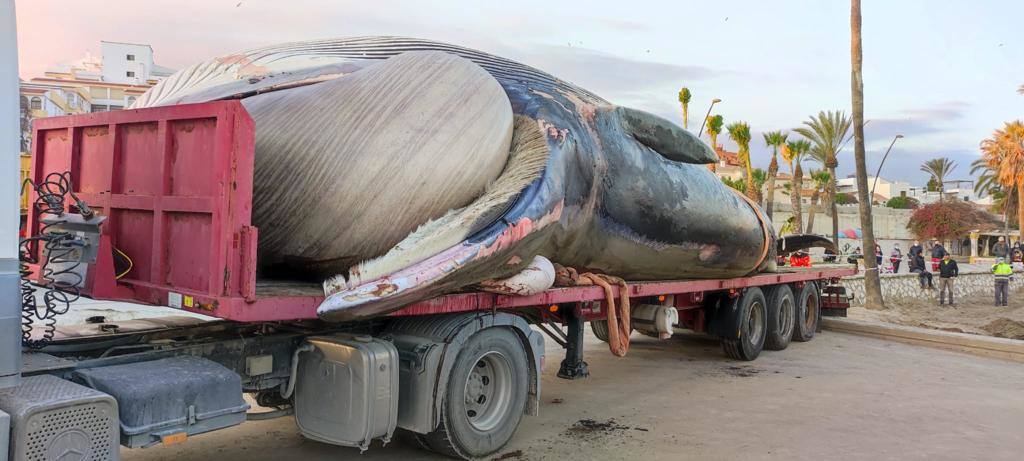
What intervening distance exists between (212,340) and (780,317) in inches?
318

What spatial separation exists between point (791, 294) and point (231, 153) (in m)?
8.65

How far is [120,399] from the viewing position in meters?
3.23

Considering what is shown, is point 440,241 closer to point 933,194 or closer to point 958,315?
point 958,315

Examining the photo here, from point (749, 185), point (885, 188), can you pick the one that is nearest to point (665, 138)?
point (749, 185)

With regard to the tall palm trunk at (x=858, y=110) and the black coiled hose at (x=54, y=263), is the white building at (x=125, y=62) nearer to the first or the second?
the tall palm trunk at (x=858, y=110)

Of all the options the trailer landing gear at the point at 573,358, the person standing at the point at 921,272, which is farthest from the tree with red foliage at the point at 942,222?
the trailer landing gear at the point at 573,358

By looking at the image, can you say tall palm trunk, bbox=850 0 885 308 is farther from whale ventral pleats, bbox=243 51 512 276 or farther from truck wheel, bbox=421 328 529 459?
whale ventral pleats, bbox=243 51 512 276

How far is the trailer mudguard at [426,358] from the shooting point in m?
4.53

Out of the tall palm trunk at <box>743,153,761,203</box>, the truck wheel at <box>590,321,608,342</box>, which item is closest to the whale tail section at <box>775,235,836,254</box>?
the truck wheel at <box>590,321,608,342</box>

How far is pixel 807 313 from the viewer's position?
37.4 feet

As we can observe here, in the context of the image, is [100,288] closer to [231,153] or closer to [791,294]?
[231,153]

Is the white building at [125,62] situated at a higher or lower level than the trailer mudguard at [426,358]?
higher

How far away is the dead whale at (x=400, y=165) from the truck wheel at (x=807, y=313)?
20.5 ft

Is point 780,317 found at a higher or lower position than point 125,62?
lower
